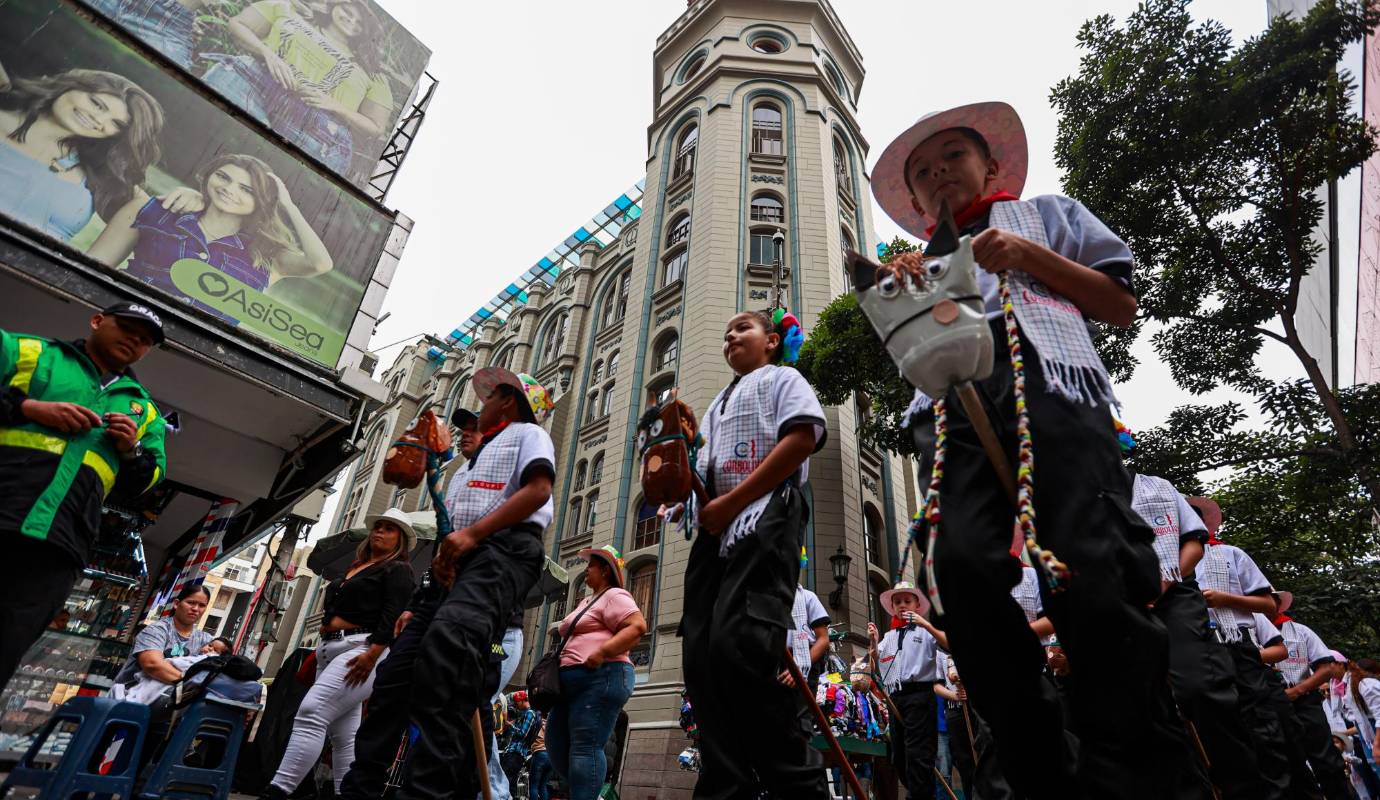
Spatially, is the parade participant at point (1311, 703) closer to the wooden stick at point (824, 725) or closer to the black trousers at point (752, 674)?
the wooden stick at point (824, 725)

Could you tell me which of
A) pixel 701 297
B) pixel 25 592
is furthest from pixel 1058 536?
pixel 701 297

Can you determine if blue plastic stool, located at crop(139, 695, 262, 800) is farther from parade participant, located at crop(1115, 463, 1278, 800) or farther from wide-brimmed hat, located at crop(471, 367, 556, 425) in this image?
parade participant, located at crop(1115, 463, 1278, 800)

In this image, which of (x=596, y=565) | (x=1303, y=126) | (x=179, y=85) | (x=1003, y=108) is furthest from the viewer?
(x=1303, y=126)

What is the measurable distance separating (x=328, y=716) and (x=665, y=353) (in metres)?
16.7

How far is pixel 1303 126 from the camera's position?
9.62 m

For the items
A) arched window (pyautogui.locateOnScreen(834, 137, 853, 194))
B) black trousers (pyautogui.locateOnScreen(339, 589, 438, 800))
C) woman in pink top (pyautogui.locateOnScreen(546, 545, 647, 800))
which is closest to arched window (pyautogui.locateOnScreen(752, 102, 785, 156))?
arched window (pyautogui.locateOnScreen(834, 137, 853, 194))

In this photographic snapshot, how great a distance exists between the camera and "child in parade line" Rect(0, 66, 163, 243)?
22.7 ft

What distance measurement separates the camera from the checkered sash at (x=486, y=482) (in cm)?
302

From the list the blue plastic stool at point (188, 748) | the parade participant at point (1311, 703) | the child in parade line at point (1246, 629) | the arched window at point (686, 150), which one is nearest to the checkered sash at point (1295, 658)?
the parade participant at point (1311, 703)

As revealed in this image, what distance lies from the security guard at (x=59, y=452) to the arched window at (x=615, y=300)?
21.1m

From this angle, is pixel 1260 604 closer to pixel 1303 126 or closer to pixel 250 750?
pixel 250 750

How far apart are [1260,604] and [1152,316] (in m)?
8.59

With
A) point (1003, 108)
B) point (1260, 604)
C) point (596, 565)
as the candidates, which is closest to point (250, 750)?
point (596, 565)

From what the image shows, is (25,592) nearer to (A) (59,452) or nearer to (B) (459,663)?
(A) (59,452)
